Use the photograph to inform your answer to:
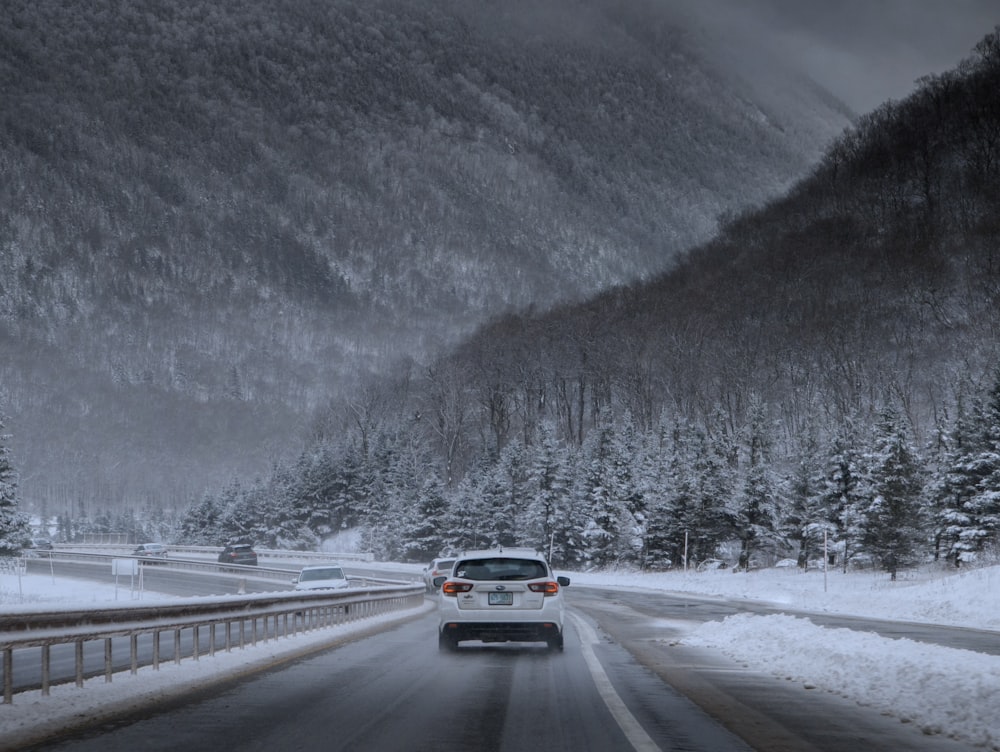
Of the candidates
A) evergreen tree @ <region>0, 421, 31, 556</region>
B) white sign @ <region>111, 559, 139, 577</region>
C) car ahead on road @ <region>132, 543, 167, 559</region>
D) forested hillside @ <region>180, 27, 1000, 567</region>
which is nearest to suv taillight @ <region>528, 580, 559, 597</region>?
white sign @ <region>111, 559, 139, 577</region>

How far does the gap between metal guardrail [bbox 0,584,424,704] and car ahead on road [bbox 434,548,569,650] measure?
3.51m

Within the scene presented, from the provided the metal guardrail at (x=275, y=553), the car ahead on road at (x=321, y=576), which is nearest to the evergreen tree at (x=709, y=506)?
the metal guardrail at (x=275, y=553)

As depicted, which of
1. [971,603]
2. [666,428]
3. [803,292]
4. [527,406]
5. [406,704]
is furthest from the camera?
[803,292]

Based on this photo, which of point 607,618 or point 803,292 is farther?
point 803,292

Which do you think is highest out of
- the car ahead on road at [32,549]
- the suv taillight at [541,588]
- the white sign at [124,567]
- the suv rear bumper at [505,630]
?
the suv taillight at [541,588]

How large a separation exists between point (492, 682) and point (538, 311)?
110 m

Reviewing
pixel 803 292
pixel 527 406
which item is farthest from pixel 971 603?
pixel 803 292

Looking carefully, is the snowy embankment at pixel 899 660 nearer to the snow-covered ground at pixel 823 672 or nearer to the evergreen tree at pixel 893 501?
the snow-covered ground at pixel 823 672

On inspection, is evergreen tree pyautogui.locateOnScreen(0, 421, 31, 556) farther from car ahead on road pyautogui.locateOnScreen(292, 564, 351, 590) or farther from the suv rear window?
the suv rear window

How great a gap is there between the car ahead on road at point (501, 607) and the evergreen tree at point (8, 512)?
145 feet

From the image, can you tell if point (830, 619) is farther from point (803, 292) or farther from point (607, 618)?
point (803, 292)

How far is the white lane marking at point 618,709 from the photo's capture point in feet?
29.3

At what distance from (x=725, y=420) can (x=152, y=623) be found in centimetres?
7859

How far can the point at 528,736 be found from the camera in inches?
370
